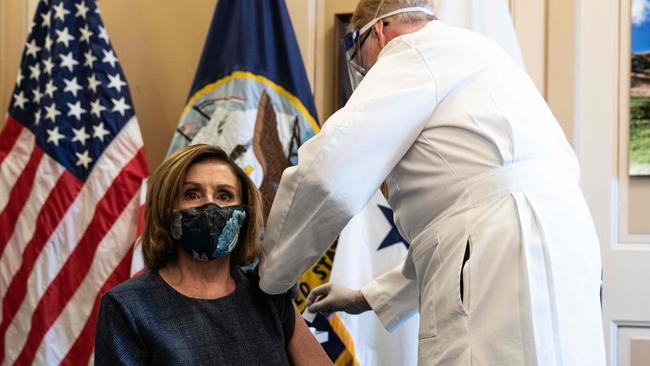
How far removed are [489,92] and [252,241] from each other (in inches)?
29.7

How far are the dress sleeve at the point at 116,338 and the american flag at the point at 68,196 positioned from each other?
137 cm

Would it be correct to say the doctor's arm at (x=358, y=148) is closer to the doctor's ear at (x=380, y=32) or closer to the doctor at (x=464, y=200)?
the doctor at (x=464, y=200)

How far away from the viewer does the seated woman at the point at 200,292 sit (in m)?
1.79

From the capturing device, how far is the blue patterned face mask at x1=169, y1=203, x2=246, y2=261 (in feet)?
6.29

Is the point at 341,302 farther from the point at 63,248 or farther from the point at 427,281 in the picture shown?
the point at 63,248

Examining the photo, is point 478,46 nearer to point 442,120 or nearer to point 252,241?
point 442,120

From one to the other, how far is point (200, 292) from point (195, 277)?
0.04m

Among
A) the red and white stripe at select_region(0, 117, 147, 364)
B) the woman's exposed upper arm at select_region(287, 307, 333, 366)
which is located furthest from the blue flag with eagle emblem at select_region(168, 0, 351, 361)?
the woman's exposed upper arm at select_region(287, 307, 333, 366)

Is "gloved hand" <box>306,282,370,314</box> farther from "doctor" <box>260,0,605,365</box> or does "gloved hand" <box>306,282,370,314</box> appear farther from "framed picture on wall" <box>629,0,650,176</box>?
"framed picture on wall" <box>629,0,650,176</box>

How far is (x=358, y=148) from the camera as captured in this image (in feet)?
5.44

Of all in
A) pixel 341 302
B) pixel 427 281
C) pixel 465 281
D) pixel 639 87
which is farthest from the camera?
pixel 639 87

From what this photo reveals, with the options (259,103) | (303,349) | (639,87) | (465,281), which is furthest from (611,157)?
(465,281)

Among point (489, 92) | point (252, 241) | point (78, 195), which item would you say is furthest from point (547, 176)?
point (78, 195)

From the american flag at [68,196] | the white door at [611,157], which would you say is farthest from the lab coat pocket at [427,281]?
the american flag at [68,196]
